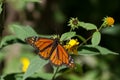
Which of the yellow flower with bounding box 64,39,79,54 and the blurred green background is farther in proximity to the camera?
the blurred green background

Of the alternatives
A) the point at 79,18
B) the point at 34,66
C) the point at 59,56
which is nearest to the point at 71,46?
the point at 59,56

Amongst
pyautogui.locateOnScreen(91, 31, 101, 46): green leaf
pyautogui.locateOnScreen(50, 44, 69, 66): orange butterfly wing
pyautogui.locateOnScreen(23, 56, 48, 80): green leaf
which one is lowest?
pyautogui.locateOnScreen(23, 56, 48, 80): green leaf

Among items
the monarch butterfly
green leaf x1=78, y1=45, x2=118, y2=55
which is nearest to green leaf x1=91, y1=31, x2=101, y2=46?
green leaf x1=78, y1=45, x2=118, y2=55

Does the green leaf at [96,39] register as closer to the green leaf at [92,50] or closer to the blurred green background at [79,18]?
the green leaf at [92,50]

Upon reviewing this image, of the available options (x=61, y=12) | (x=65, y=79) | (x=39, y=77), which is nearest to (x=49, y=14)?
(x=61, y=12)

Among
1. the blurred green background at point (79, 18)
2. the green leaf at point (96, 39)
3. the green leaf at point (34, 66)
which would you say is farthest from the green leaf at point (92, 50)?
the blurred green background at point (79, 18)

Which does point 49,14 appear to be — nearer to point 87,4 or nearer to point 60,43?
point 87,4

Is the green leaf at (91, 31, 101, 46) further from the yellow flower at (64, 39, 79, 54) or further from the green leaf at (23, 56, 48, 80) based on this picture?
the green leaf at (23, 56, 48, 80)

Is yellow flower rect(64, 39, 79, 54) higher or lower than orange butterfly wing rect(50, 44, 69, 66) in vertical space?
higher

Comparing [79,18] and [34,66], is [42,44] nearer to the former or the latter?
[34,66]
